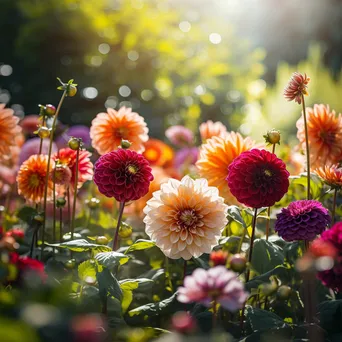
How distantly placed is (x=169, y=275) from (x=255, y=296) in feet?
1.03

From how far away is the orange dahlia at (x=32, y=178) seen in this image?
190 cm


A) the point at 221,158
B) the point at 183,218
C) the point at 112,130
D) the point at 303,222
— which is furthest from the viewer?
the point at 112,130

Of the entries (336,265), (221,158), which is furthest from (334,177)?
(336,265)

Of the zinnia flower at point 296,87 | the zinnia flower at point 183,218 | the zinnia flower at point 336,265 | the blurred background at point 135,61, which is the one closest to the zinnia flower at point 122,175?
the zinnia flower at point 183,218

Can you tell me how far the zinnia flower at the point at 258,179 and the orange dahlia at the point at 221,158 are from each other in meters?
0.37

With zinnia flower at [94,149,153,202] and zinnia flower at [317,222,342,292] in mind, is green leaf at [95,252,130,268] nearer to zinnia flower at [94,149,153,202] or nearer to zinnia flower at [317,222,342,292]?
zinnia flower at [94,149,153,202]

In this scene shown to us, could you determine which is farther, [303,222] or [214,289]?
[303,222]

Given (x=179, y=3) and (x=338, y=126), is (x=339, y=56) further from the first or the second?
(x=338, y=126)

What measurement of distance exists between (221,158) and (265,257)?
1.25 feet

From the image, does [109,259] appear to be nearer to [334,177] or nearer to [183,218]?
[183,218]

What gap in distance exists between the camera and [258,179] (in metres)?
1.47

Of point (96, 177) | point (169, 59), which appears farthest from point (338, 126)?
point (169, 59)

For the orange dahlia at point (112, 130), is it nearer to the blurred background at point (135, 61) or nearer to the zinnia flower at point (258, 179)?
the zinnia flower at point (258, 179)

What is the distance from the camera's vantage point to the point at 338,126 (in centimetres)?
196
